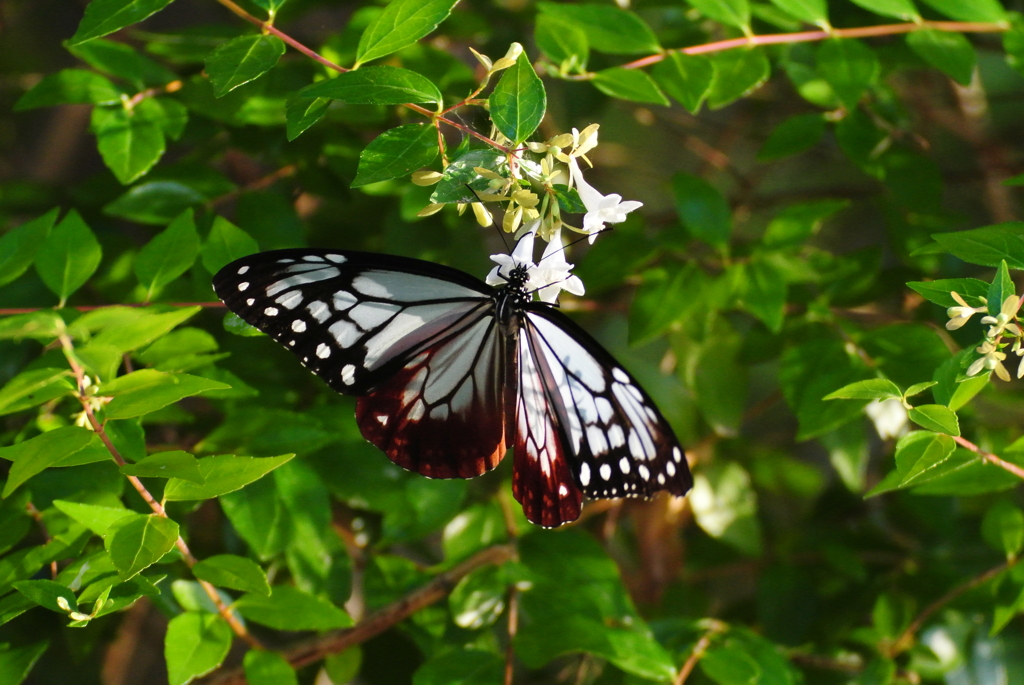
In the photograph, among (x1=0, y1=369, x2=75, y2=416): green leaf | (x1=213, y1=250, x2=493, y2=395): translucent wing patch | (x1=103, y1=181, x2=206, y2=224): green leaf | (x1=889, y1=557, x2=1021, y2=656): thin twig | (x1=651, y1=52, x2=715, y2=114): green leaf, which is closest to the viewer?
(x1=0, y1=369, x2=75, y2=416): green leaf

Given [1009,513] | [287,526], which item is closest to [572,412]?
[287,526]

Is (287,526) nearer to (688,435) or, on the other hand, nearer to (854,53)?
(688,435)

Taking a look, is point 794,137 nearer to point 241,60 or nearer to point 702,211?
point 702,211

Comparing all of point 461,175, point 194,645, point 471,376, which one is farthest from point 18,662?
point 461,175

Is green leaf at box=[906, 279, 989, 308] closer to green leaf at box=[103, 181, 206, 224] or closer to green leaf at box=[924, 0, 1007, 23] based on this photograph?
green leaf at box=[924, 0, 1007, 23]

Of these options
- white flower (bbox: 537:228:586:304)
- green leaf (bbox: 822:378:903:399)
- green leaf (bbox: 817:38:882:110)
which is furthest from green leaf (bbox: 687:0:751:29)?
green leaf (bbox: 822:378:903:399)

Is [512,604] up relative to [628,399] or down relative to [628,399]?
down
